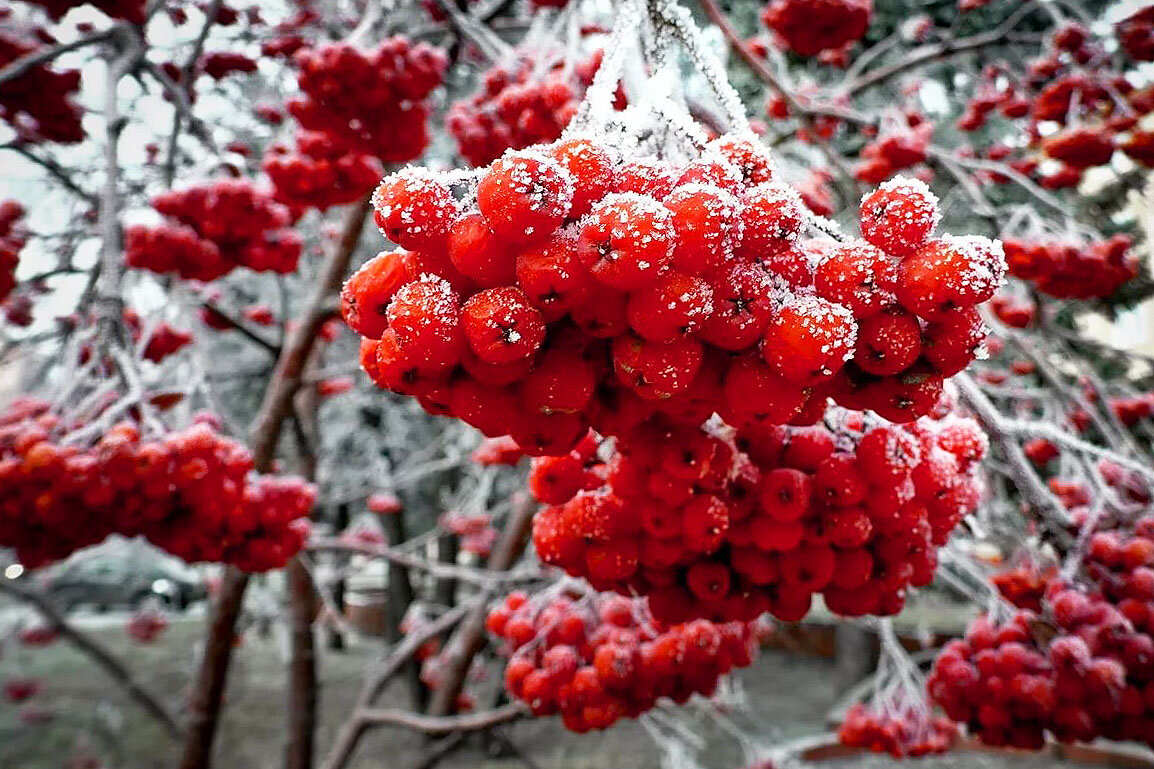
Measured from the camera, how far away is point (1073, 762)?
696cm

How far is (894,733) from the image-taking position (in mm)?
3816

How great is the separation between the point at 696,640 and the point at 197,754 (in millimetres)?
3112

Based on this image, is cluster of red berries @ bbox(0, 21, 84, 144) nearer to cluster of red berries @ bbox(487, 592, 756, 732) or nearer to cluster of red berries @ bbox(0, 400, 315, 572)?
cluster of red berries @ bbox(0, 400, 315, 572)

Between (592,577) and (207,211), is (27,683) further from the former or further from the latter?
(592,577)

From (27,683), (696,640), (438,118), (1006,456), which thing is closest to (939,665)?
(696,640)

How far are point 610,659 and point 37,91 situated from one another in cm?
310

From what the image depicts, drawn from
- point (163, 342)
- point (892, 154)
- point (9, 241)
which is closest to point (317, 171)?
point (163, 342)

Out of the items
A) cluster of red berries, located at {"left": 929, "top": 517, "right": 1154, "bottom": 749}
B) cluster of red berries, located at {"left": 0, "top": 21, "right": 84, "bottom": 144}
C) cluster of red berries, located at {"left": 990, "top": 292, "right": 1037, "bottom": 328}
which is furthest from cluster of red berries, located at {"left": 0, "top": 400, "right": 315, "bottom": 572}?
cluster of red berries, located at {"left": 990, "top": 292, "right": 1037, "bottom": 328}

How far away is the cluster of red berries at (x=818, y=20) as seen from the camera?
354 cm

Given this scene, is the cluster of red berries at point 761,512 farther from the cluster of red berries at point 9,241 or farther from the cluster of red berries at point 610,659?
the cluster of red berries at point 9,241

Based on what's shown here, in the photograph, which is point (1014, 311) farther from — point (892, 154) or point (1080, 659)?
point (1080, 659)

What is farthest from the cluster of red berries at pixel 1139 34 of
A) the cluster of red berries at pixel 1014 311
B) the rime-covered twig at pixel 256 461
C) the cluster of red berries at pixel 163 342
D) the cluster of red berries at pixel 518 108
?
the cluster of red berries at pixel 163 342

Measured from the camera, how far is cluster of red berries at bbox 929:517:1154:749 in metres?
1.81

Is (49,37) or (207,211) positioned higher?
(49,37)
